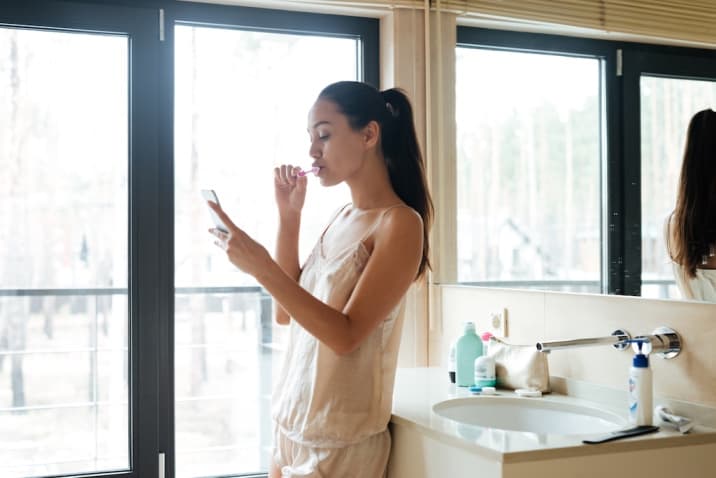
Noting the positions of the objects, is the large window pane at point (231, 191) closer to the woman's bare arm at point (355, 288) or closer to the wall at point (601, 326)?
the wall at point (601, 326)

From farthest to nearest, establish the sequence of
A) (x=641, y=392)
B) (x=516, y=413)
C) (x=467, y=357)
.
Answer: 1. (x=467, y=357)
2. (x=516, y=413)
3. (x=641, y=392)

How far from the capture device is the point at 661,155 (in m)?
1.71

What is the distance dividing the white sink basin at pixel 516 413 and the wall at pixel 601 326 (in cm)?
11

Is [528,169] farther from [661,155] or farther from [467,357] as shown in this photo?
[661,155]

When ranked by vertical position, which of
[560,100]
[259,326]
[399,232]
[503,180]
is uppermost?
[560,100]

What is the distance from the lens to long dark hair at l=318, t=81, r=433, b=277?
5.92 feet

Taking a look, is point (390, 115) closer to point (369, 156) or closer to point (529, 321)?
point (369, 156)

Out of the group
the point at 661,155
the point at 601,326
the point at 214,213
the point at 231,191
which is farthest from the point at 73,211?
the point at 661,155

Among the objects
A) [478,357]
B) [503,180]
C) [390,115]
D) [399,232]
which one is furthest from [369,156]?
[503,180]

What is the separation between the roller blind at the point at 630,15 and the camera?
1711 millimetres

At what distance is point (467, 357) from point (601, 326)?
0.40 m

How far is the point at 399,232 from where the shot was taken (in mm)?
1682

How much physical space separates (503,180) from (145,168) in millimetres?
1102

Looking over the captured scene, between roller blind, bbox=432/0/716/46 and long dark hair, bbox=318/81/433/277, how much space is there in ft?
1.76
